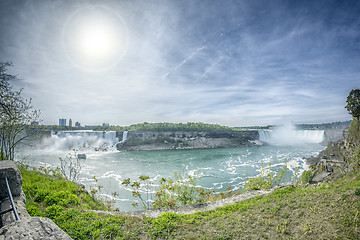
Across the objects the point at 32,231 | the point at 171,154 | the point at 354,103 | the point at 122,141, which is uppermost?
the point at 354,103

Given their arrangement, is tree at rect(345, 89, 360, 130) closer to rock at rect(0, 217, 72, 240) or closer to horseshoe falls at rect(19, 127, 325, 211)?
horseshoe falls at rect(19, 127, 325, 211)

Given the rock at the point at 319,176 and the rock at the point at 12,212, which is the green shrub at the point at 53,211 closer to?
the rock at the point at 12,212

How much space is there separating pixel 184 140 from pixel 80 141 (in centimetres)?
3476

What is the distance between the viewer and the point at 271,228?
14.0 feet

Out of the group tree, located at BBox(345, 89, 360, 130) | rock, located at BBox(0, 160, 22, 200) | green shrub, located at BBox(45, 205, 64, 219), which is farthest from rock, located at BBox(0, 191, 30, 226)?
tree, located at BBox(345, 89, 360, 130)

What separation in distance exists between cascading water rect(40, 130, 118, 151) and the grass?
5186 cm

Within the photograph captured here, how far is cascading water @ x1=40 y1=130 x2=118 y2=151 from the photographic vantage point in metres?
50.8

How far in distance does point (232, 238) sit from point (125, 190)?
14.8 metres

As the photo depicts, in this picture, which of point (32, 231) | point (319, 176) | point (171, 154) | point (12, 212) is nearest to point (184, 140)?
point (171, 154)

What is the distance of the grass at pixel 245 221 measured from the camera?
3.97 meters

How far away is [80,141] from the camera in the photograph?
5566cm

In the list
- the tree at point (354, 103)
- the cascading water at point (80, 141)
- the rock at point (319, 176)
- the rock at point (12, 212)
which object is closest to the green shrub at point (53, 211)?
the rock at point (12, 212)

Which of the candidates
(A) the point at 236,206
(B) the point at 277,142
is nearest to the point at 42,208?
(A) the point at 236,206

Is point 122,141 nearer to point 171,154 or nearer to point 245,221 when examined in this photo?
point 171,154
